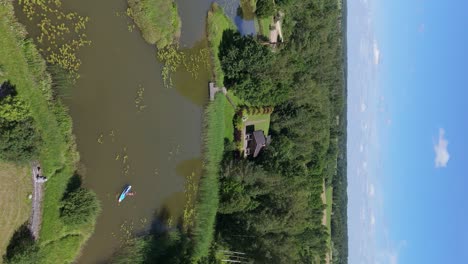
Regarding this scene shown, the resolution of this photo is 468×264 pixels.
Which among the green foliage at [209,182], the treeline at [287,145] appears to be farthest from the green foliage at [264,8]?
the green foliage at [209,182]

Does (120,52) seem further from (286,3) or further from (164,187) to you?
(286,3)

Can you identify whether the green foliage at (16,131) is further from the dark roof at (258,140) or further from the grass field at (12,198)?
the dark roof at (258,140)

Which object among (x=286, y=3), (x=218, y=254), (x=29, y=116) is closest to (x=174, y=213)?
(x=218, y=254)

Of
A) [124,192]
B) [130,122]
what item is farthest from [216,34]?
[124,192]

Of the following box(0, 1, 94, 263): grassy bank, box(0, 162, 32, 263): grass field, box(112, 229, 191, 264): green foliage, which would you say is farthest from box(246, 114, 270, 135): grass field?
box(0, 162, 32, 263): grass field

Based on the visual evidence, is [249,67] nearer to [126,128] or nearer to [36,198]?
[126,128]
